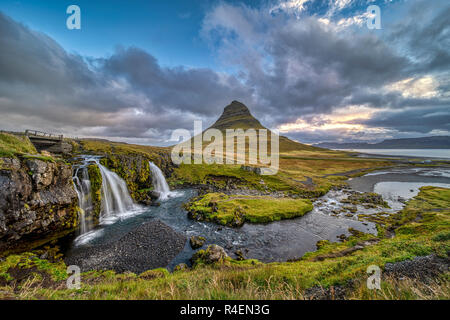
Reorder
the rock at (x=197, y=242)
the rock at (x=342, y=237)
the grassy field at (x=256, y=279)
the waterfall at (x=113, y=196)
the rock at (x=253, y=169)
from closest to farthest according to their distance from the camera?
the grassy field at (x=256, y=279) → the rock at (x=197, y=242) → the rock at (x=342, y=237) → the waterfall at (x=113, y=196) → the rock at (x=253, y=169)

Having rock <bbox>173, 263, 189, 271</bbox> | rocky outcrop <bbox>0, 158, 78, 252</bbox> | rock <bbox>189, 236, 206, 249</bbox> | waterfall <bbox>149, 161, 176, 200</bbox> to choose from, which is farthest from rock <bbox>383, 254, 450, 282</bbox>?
waterfall <bbox>149, 161, 176, 200</bbox>

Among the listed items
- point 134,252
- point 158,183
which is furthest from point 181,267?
point 158,183

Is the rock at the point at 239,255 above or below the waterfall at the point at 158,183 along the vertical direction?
below

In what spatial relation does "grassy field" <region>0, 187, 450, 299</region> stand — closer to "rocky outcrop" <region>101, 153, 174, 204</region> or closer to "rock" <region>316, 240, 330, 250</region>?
"rock" <region>316, 240, 330, 250</region>

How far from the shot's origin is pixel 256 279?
7.87 m

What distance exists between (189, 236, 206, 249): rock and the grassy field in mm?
3945

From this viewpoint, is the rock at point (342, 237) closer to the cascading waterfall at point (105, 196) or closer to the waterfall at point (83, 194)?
the cascading waterfall at point (105, 196)

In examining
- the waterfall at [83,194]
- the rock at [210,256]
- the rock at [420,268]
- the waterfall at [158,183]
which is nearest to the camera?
the rock at [420,268]

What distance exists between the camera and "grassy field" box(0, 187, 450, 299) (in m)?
4.43

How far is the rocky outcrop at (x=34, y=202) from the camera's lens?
42.0 ft

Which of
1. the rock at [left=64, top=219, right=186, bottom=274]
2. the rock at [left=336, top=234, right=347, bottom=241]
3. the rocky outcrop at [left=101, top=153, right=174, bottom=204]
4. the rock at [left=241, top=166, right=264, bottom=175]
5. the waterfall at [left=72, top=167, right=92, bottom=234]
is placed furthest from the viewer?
the rock at [left=241, top=166, right=264, bottom=175]

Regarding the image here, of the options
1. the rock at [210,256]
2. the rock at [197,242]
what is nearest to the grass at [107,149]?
the rock at [197,242]

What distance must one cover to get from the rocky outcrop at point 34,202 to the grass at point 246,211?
15385 millimetres

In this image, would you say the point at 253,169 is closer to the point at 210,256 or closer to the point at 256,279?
the point at 210,256
